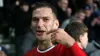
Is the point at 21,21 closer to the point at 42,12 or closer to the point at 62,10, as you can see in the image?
the point at 62,10

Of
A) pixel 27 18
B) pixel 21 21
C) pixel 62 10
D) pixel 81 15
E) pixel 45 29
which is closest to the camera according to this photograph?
pixel 45 29

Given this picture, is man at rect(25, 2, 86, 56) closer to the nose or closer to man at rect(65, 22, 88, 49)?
the nose

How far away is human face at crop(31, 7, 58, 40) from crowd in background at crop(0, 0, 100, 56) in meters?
5.23

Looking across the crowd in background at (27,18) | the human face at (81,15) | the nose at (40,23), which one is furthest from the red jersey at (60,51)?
the human face at (81,15)

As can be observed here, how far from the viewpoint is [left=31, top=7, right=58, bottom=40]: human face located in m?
4.32

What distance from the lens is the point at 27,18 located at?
10.7 m

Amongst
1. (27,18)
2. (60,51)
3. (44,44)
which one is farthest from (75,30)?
(27,18)

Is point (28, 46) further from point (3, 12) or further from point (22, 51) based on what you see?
point (3, 12)

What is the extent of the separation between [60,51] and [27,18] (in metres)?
6.66

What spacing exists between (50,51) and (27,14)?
6.50 meters

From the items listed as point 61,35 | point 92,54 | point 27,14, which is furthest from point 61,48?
point 27,14

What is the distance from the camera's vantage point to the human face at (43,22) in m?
4.32

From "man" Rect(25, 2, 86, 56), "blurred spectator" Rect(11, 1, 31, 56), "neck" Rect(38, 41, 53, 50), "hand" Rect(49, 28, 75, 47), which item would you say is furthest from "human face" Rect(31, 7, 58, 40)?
"blurred spectator" Rect(11, 1, 31, 56)

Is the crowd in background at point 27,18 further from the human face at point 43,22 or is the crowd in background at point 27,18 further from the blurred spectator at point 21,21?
the human face at point 43,22
